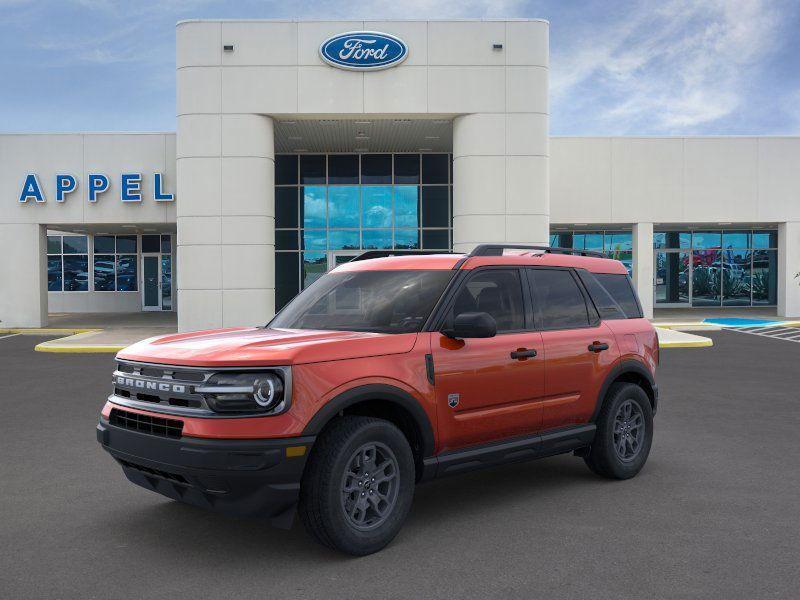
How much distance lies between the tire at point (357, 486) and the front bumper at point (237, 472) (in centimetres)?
15

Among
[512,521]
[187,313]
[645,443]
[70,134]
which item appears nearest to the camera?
[512,521]

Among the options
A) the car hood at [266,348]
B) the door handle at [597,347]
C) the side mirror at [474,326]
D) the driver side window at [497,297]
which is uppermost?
the driver side window at [497,297]

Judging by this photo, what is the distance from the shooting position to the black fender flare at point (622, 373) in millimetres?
6109

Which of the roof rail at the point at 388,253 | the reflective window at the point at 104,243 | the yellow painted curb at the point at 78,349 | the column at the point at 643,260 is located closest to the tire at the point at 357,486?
the roof rail at the point at 388,253

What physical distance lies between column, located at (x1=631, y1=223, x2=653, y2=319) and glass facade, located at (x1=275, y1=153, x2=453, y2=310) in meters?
6.84

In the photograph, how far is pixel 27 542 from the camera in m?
4.83

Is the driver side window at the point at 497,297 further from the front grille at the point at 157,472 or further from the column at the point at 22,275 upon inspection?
the column at the point at 22,275

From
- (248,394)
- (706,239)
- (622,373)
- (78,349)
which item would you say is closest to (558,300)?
(622,373)

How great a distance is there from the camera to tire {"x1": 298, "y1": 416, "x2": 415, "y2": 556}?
431 cm

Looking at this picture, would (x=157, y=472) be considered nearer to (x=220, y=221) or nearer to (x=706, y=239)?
(x=220, y=221)

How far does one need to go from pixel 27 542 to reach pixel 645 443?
491cm

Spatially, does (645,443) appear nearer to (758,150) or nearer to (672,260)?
(758,150)

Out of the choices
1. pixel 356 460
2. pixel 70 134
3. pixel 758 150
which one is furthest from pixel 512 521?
pixel 758 150

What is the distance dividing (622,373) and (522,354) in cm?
139
